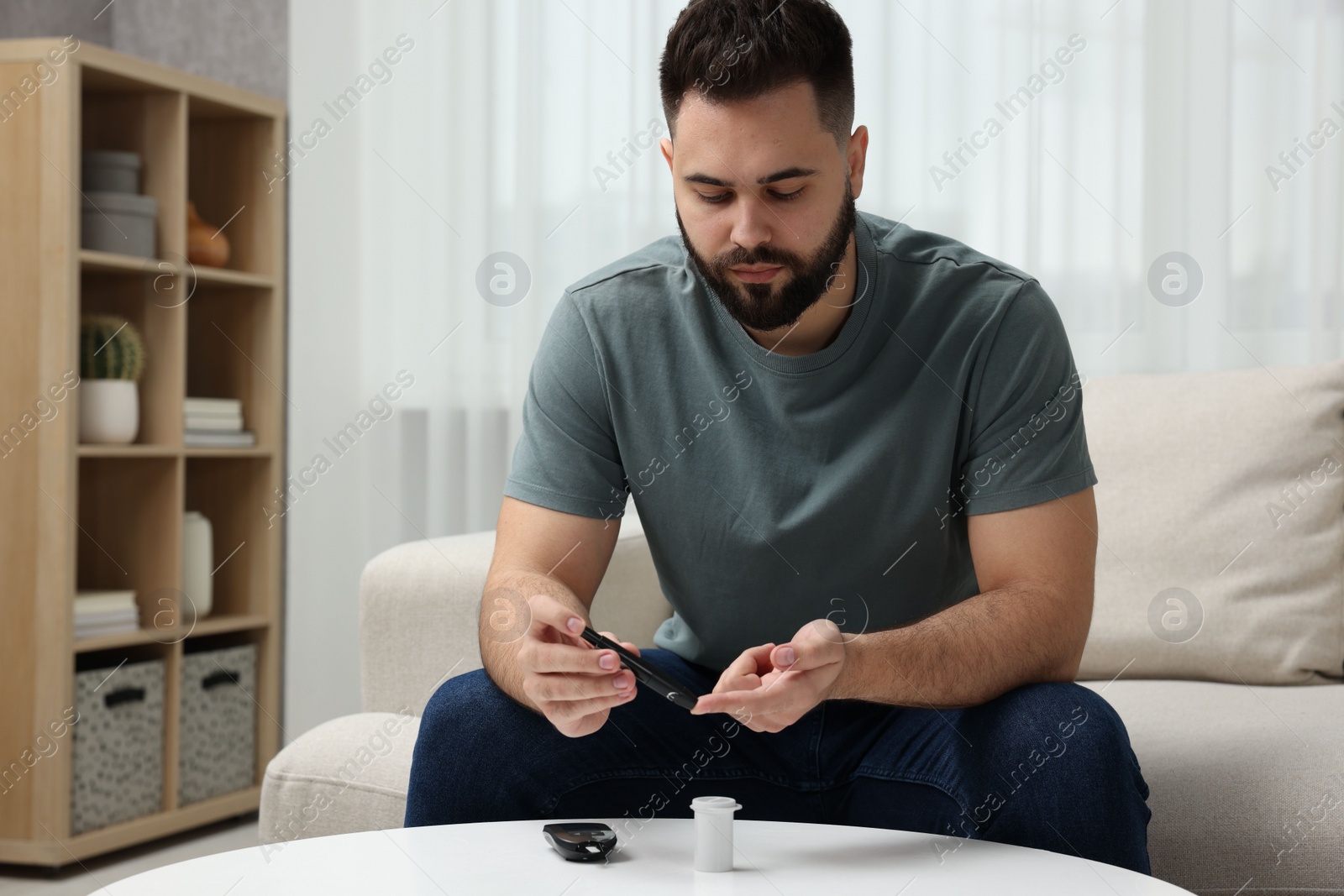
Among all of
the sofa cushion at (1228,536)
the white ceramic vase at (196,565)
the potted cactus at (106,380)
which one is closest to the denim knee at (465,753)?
the sofa cushion at (1228,536)

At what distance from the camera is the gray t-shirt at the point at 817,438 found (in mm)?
1268

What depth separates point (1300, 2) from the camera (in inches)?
80.6

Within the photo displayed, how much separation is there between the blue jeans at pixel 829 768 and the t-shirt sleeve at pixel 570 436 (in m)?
0.24

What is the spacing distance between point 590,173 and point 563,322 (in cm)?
119

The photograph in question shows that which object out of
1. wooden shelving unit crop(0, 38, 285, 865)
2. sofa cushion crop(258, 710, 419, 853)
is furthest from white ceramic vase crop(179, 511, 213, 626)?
sofa cushion crop(258, 710, 419, 853)

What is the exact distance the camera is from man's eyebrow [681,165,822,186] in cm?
123

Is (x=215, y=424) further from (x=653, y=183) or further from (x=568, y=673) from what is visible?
(x=568, y=673)

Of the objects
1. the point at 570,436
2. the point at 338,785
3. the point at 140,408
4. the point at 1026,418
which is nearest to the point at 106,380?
the point at 140,408

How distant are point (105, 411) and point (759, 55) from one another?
168 cm

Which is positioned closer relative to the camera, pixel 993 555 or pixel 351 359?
pixel 993 555

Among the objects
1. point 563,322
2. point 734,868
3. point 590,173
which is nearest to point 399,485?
point 590,173

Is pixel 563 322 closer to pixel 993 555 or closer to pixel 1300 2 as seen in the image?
pixel 993 555

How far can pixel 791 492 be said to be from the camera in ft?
4.26

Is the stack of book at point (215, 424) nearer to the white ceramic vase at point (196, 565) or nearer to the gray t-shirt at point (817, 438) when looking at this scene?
the white ceramic vase at point (196, 565)
